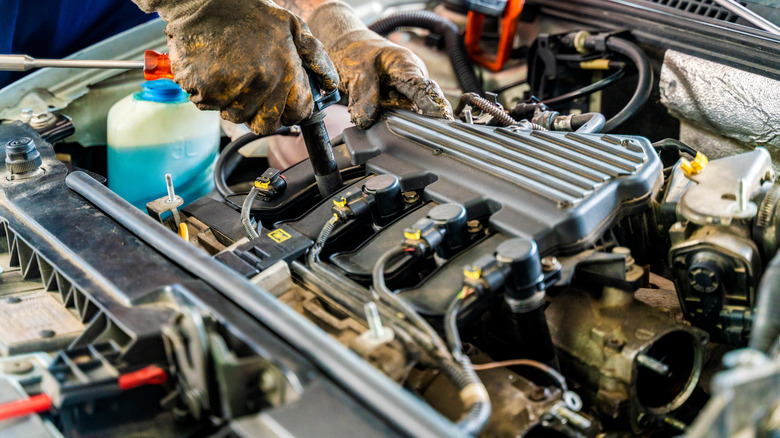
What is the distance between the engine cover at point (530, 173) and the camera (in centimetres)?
139

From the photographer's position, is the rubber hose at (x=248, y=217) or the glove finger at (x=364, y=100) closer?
the rubber hose at (x=248, y=217)

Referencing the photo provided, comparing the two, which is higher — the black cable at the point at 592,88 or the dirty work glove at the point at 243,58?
the dirty work glove at the point at 243,58

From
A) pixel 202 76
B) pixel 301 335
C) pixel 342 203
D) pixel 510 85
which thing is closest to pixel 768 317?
pixel 301 335

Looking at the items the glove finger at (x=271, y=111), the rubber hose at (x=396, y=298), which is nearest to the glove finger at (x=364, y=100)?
the glove finger at (x=271, y=111)

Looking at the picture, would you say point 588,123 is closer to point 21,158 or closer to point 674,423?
point 674,423

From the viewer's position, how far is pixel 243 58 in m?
1.60

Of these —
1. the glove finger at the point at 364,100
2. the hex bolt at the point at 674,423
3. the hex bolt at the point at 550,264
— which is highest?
the glove finger at the point at 364,100

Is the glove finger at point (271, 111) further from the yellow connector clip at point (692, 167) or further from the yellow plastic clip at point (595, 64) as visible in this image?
the yellow plastic clip at point (595, 64)

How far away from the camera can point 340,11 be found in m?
2.29

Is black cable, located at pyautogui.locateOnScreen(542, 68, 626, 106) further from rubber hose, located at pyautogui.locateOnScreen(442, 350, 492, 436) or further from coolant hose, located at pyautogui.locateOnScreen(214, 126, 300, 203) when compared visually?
rubber hose, located at pyautogui.locateOnScreen(442, 350, 492, 436)

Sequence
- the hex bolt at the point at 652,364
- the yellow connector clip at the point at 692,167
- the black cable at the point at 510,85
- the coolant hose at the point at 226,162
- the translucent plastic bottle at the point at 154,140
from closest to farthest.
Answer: the hex bolt at the point at 652,364 < the yellow connector clip at the point at 692,167 < the coolant hose at the point at 226,162 < the translucent plastic bottle at the point at 154,140 < the black cable at the point at 510,85

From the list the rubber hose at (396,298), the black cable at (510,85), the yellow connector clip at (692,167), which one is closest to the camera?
the rubber hose at (396,298)

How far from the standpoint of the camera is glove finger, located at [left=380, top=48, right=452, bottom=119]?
1.89 metres

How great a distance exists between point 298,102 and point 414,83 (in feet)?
1.25
